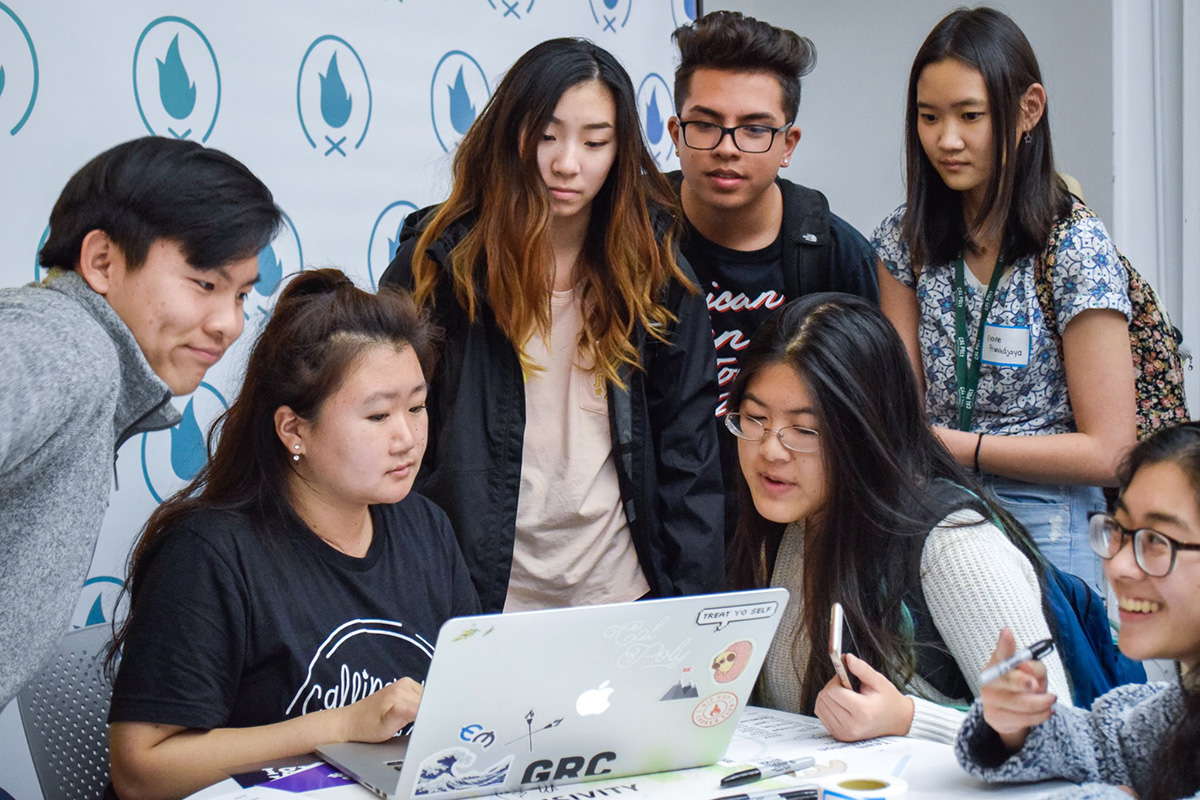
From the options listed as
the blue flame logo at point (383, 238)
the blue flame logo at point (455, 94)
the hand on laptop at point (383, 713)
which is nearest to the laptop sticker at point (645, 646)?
the hand on laptop at point (383, 713)

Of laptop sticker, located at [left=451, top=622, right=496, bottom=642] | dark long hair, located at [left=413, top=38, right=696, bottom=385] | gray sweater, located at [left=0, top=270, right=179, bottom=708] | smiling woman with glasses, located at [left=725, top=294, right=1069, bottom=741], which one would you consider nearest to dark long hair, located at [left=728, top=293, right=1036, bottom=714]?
smiling woman with glasses, located at [left=725, top=294, right=1069, bottom=741]

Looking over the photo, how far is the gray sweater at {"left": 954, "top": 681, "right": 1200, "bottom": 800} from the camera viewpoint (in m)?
1.25

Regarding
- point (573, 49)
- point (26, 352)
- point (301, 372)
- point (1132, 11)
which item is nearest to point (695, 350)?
point (573, 49)

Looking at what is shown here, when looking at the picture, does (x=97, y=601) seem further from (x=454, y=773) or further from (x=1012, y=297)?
(x=1012, y=297)

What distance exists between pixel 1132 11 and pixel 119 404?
290 centimetres

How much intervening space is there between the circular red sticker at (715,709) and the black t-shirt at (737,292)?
1.11 metres

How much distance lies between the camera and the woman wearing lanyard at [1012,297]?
199 cm

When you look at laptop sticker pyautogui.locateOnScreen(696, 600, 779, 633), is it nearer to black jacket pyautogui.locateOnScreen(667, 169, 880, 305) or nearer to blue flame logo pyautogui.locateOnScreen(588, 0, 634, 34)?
black jacket pyautogui.locateOnScreen(667, 169, 880, 305)

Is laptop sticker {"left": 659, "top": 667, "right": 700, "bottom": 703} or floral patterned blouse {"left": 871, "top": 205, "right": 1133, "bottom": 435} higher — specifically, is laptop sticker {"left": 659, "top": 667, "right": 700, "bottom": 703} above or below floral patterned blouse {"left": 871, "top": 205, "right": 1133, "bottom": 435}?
below

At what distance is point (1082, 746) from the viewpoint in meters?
1.26

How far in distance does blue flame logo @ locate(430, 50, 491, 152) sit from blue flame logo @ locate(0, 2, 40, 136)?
99 centimetres

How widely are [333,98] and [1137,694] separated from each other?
2.03 m

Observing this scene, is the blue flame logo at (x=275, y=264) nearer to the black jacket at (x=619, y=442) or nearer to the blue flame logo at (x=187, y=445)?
the blue flame logo at (x=187, y=445)

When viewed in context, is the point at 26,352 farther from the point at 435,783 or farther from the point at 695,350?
the point at 695,350
